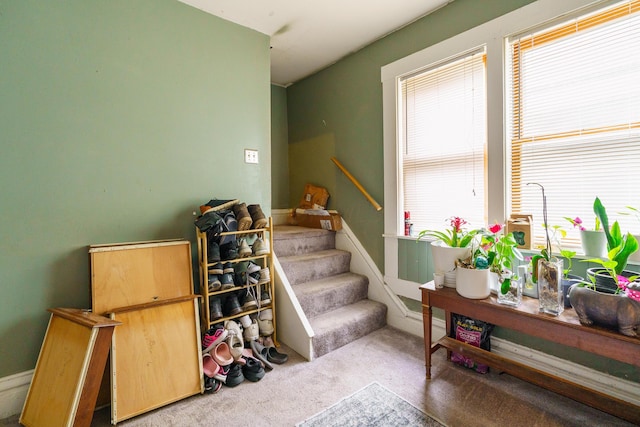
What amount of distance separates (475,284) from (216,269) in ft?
5.47

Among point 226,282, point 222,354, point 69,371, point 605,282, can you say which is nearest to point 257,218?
point 226,282

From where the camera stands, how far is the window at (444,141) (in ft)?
7.12

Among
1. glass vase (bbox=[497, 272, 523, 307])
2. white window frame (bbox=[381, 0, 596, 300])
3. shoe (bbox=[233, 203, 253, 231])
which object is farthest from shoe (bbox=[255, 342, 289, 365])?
glass vase (bbox=[497, 272, 523, 307])

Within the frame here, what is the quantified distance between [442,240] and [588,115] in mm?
1089

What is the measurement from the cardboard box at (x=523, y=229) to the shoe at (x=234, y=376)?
1987 millimetres

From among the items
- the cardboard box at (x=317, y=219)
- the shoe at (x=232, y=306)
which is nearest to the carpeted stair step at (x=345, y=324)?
the shoe at (x=232, y=306)

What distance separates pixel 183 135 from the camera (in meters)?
2.19

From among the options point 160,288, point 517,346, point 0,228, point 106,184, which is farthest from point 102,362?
point 517,346

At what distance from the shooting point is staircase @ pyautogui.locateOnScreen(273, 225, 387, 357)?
7.68ft

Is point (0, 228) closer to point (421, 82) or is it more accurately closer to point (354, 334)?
point (354, 334)

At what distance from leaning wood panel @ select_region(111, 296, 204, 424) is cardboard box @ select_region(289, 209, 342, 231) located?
161cm

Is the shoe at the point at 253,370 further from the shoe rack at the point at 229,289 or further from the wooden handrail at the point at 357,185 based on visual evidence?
the wooden handrail at the point at 357,185

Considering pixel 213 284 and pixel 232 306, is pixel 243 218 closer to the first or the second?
pixel 213 284

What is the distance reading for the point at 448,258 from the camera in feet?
6.06
